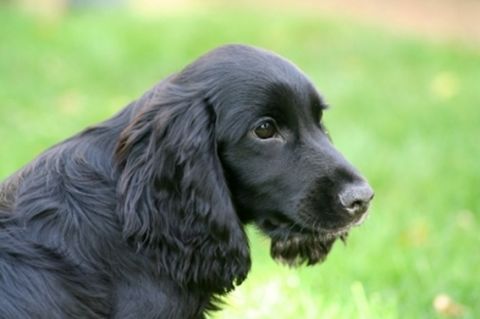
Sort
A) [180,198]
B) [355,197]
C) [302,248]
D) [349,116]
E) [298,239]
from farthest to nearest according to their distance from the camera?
[349,116] < [302,248] < [298,239] < [355,197] < [180,198]

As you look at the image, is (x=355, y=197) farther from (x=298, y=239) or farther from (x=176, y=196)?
(x=176, y=196)

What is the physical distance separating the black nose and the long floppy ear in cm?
42

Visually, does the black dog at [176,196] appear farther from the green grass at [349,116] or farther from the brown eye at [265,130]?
the green grass at [349,116]

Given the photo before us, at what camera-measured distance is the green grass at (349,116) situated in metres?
4.51

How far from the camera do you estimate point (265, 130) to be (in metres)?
3.31

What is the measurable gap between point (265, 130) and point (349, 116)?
186 inches

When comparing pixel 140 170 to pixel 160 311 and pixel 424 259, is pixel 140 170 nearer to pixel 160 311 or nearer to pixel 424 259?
pixel 160 311

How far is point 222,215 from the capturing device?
318cm

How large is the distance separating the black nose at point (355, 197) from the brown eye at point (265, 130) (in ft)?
1.17

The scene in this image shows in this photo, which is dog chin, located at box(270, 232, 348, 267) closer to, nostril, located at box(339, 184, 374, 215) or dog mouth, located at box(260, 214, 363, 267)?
dog mouth, located at box(260, 214, 363, 267)

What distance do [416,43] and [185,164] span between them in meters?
8.41

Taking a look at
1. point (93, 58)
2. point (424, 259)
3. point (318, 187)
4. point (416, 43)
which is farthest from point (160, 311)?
point (416, 43)

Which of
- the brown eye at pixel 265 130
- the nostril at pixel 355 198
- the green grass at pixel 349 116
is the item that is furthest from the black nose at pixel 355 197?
the green grass at pixel 349 116

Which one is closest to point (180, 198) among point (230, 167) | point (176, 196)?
point (176, 196)
